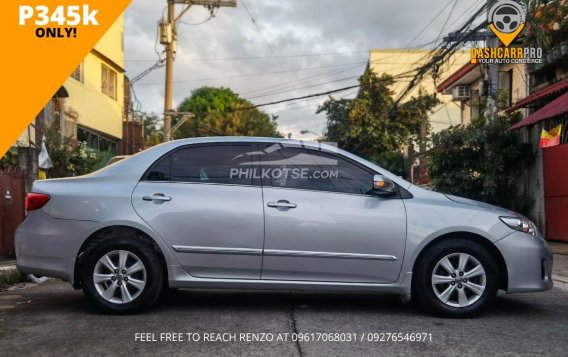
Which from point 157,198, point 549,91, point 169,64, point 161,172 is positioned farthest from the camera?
point 169,64

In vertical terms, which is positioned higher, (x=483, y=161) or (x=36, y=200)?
(x=483, y=161)

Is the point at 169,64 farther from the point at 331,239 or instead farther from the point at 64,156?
the point at 331,239

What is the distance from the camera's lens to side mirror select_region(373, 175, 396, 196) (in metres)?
5.25

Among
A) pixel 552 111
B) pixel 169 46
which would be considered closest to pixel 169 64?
pixel 169 46

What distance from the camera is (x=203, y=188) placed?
528 cm

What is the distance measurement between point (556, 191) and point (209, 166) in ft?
34.7

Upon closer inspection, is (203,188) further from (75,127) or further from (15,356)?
(75,127)

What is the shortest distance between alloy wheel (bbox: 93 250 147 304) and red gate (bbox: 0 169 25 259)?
579 centimetres

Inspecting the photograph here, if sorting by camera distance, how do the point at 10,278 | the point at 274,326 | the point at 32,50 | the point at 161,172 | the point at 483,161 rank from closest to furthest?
the point at 274,326 < the point at 161,172 < the point at 10,278 < the point at 483,161 < the point at 32,50

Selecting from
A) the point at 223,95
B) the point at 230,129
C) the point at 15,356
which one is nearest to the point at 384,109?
the point at 230,129

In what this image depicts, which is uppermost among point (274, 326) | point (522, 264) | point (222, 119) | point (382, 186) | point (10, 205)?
point (222, 119)

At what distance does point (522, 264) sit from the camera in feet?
17.0

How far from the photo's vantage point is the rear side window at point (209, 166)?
5.37 meters

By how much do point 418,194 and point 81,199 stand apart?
10.0ft
